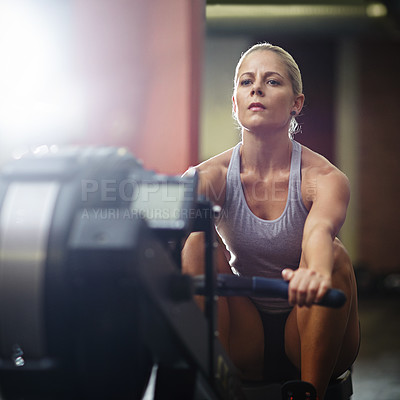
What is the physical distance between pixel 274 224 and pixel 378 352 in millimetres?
2104

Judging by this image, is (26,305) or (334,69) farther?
(334,69)

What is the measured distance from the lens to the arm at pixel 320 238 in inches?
31.7

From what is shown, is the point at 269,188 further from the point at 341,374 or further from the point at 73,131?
the point at 73,131

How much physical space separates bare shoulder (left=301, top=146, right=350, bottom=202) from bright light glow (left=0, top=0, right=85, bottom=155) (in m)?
1.09

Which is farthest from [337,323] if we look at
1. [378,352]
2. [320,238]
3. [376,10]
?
[376,10]

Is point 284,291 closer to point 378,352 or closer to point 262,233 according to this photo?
point 262,233

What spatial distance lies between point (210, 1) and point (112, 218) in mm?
897

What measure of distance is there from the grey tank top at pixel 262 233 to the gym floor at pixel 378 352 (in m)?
1.21

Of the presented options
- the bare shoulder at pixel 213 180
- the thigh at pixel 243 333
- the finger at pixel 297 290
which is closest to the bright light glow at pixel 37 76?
the bare shoulder at pixel 213 180

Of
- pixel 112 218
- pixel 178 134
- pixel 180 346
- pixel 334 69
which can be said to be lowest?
pixel 180 346

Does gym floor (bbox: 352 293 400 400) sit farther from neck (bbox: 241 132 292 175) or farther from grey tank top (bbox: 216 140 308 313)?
neck (bbox: 241 132 292 175)

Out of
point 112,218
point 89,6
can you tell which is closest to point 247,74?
point 112,218

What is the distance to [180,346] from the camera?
74 centimetres

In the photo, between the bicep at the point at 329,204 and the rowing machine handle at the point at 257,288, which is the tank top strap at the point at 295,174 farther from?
the rowing machine handle at the point at 257,288
